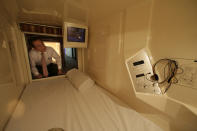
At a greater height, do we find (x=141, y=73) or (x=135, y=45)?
(x=135, y=45)

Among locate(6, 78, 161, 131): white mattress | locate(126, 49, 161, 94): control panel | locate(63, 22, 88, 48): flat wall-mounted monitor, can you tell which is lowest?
locate(6, 78, 161, 131): white mattress

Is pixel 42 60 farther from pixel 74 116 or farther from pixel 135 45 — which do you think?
pixel 135 45

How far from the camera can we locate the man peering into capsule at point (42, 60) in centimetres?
170

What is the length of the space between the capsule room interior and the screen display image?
0.56ft

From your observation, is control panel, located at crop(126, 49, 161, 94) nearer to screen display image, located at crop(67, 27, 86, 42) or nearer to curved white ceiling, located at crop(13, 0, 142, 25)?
curved white ceiling, located at crop(13, 0, 142, 25)

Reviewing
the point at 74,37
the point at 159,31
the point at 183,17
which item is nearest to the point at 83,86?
the point at 74,37

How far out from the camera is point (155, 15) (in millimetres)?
712

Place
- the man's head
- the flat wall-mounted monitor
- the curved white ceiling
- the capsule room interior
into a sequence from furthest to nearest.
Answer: the man's head
the flat wall-mounted monitor
the curved white ceiling
the capsule room interior

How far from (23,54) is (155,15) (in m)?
2.37

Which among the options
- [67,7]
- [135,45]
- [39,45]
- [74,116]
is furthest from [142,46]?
[39,45]

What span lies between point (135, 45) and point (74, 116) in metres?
1.07

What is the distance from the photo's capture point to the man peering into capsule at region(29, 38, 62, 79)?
1.70 meters

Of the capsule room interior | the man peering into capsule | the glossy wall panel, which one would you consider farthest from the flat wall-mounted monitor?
the man peering into capsule

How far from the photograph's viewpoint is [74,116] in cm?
81
